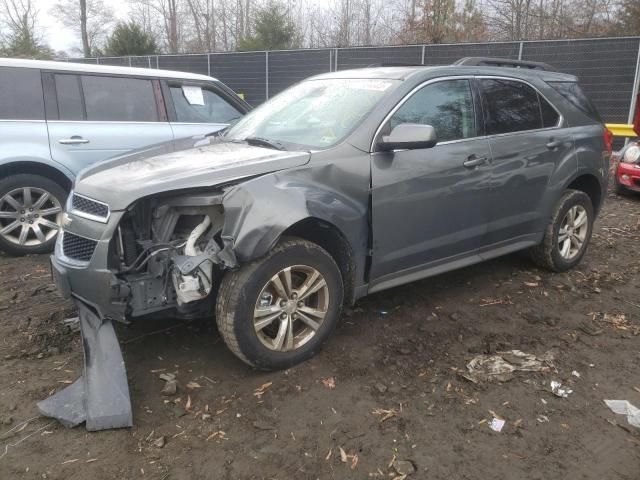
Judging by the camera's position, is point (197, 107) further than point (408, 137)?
Yes

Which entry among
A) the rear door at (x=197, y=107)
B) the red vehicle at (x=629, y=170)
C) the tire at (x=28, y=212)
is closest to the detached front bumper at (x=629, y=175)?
the red vehicle at (x=629, y=170)

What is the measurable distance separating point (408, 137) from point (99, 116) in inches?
147

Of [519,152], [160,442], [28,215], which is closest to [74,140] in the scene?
[28,215]

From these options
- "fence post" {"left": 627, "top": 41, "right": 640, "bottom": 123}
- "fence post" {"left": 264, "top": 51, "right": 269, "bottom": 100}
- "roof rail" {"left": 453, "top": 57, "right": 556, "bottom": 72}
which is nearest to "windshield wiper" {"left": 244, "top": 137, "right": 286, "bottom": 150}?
"roof rail" {"left": 453, "top": 57, "right": 556, "bottom": 72}

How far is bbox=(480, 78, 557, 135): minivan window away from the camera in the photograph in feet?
13.0

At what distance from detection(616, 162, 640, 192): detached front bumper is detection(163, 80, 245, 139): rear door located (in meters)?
5.96

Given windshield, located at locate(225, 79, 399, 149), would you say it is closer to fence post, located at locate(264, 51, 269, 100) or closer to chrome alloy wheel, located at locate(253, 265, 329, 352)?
chrome alloy wheel, located at locate(253, 265, 329, 352)

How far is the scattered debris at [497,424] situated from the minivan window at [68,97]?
4.83 m

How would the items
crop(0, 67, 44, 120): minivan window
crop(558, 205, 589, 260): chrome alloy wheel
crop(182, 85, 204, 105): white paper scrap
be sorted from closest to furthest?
crop(558, 205, 589, 260): chrome alloy wheel → crop(0, 67, 44, 120): minivan window → crop(182, 85, 204, 105): white paper scrap

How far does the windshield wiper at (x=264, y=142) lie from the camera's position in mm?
3348

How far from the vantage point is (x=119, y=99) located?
18.4ft

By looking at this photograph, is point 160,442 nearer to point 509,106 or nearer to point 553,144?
point 509,106

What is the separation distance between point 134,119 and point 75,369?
3383mm

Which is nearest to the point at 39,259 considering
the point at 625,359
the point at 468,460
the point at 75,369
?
the point at 75,369
